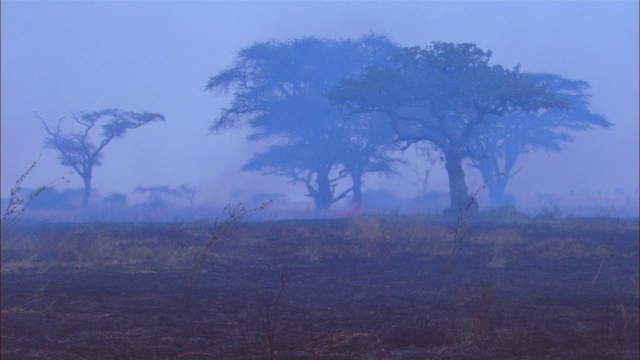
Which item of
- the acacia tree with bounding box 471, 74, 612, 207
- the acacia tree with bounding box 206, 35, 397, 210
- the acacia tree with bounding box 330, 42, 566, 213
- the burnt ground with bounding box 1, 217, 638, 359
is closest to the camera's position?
the burnt ground with bounding box 1, 217, 638, 359

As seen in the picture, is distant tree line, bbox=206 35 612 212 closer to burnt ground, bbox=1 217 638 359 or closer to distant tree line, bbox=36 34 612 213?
distant tree line, bbox=36 34 612 213

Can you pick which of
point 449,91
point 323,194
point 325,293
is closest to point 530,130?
point 323,194

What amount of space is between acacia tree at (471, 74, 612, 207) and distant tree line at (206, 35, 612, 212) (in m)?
0.05

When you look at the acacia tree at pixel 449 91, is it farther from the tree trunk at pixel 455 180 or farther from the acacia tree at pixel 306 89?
the acacia tree at pixel 306 89

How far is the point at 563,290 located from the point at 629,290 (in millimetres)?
684

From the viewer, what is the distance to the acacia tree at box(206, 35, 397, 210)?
26.3m

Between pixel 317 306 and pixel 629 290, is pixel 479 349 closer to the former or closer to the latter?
pixel 317 306

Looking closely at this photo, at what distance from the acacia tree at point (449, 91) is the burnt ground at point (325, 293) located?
229 inches

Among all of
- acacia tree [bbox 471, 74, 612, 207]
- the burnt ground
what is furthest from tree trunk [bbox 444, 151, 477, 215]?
acacia tree [bbox 471, 74, 612, 207]

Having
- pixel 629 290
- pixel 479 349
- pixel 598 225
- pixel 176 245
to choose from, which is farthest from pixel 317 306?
pixel 598 225

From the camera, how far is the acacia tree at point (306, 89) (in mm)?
26297

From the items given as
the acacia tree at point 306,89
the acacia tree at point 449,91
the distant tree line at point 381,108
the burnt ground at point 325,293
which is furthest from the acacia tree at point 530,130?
the burnt ground at point 325,293

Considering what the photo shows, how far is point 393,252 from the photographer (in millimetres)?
10523

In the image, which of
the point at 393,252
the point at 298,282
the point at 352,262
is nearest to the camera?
the point at 298,282
